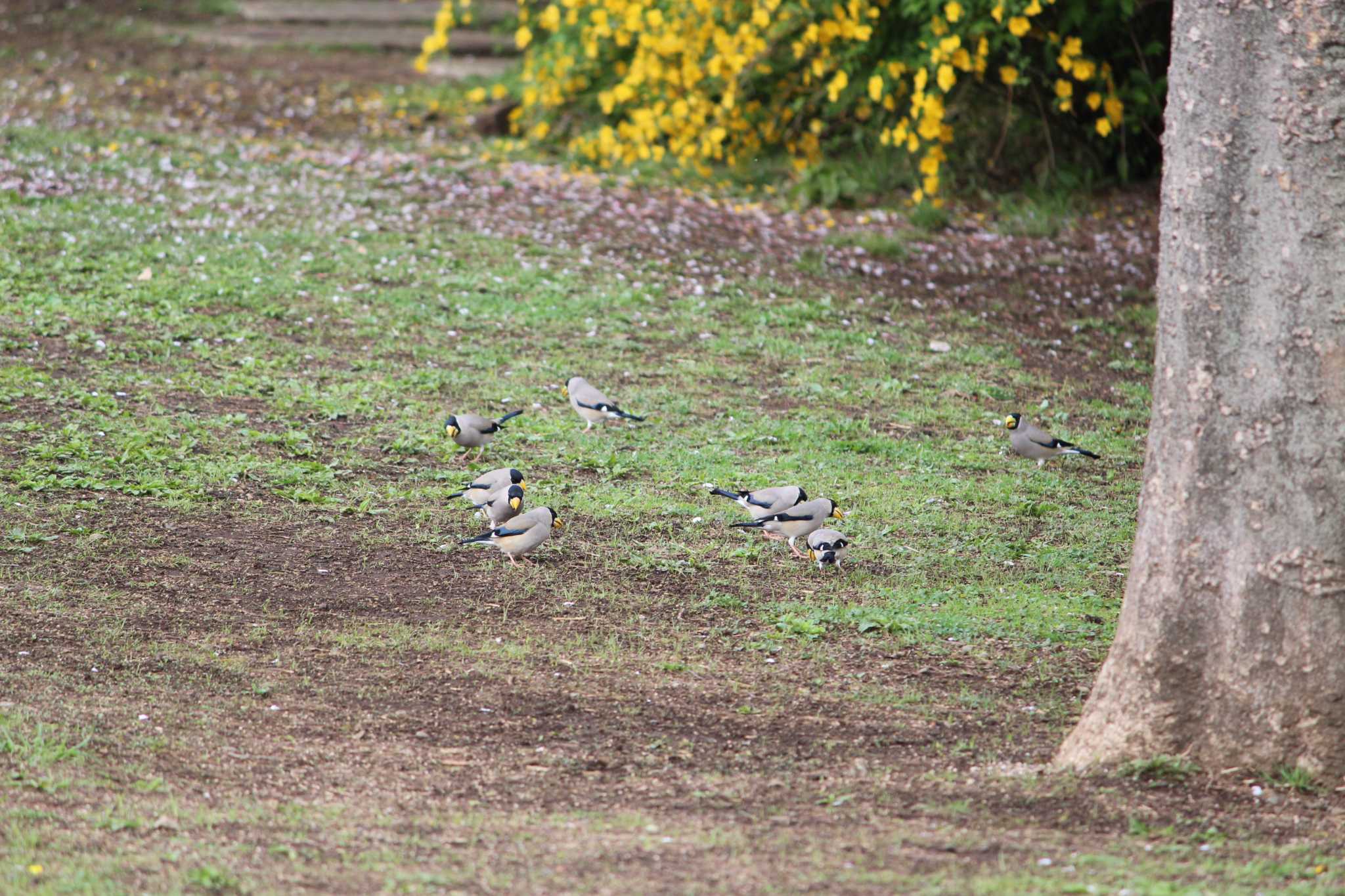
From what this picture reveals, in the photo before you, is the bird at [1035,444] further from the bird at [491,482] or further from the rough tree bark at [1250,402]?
the rough tree bark at [1250,402]

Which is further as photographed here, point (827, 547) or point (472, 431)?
point (472, 431)

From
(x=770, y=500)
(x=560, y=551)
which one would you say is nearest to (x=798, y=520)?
(x=770, y=500)

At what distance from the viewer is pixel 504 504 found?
621 centimetres

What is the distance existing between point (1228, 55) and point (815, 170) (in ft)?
30.8

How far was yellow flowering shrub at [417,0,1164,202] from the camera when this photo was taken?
37.9ft

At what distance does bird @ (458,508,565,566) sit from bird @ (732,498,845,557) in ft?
2.79

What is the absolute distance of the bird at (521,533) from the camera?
604 cm

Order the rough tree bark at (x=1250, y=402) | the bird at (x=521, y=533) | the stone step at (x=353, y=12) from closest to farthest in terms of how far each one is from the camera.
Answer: the rough tree bark at (x=1250, y=402), the bird at (x=521, y=533), the stone step at (x=353, y=12)

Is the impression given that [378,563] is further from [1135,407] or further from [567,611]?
[1135,407]

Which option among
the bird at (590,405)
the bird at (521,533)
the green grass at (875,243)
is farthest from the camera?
the green grass at (875,243)

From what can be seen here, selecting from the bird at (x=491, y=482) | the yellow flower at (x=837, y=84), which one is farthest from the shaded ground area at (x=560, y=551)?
the yellow flower at (x=837, y=84)

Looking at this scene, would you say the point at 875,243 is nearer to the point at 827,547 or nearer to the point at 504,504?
the point at 827,547

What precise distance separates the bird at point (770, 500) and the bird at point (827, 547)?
19cm

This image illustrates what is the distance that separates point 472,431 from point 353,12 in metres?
13.3
